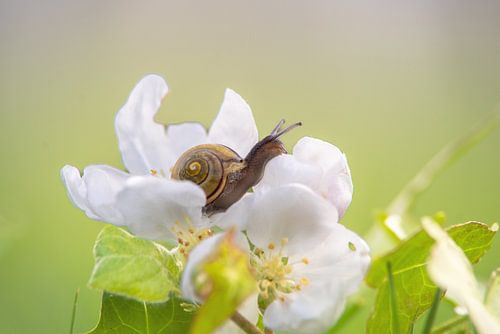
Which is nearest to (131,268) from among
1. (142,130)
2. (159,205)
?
(159,205)

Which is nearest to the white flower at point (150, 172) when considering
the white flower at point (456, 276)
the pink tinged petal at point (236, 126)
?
the pink tinged petal at point (236, 126)

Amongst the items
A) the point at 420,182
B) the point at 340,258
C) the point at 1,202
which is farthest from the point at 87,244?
the point at 340,258

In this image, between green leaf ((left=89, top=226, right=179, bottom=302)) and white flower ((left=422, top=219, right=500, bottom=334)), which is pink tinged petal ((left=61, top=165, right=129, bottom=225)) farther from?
white flower ((left=422, top=219, right=500, bottom=334))

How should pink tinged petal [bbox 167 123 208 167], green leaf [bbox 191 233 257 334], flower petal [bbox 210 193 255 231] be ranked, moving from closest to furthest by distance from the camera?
green leaf [bbox 191 233 257 334], flower petal [bbox 210 193 255 231], pink tinged petal [bbox 167 123 208 167]

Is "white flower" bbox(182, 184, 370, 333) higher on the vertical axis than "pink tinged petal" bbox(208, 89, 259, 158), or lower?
lower

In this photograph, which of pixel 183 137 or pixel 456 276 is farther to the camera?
pixel 183 137

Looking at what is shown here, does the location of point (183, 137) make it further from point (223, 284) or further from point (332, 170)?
point (223, 284)

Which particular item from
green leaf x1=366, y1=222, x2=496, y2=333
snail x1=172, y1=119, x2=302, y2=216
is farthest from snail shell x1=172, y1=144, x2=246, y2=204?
green leaf x1=366, y1=222, x2=496, y2=333
